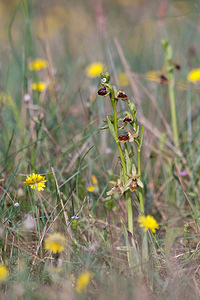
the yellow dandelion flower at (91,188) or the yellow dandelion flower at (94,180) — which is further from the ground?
the yellow dandelion flower at (94,180)

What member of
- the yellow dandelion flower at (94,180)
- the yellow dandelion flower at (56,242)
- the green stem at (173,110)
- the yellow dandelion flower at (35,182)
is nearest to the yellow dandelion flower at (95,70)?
the green stem at (173,110)

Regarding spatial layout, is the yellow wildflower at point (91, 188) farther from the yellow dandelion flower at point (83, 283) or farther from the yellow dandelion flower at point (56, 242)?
the yellow dandelion flower at point (83, 283)

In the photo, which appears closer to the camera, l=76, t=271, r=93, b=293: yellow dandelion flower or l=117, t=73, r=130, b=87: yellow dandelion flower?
l=76, t=271, r=93, b=293: yellow dandelion flower

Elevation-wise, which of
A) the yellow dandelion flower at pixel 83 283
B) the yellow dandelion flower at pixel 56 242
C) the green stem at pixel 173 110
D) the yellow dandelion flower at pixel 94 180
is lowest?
the yellow dandelion flower at pixel 83 283

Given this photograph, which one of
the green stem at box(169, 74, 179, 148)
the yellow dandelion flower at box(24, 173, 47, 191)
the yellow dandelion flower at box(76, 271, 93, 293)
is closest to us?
the yellow dandelion flower at box(76, 271, 93, 293)

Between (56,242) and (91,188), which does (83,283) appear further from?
(91,188)

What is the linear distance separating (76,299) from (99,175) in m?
1.00

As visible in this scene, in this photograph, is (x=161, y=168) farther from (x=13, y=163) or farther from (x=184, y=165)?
(x=13, y=163)

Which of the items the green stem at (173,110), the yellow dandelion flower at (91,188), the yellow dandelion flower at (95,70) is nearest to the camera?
the yellow dandelion flower at (91,188)

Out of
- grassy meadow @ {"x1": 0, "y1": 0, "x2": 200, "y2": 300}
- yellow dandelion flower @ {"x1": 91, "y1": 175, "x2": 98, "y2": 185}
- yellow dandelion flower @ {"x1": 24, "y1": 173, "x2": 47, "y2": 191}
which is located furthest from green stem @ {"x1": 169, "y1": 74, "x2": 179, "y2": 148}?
yellow dandelion flower @ {"x1": 24, "y1": 173, "x2": 47, "y2": 191}

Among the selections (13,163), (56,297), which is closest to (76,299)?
(56,297)

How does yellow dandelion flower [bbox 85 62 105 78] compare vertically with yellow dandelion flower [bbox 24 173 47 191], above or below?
above

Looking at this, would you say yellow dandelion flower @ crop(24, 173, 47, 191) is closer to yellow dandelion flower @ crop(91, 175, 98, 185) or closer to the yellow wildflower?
the yellow wildflower

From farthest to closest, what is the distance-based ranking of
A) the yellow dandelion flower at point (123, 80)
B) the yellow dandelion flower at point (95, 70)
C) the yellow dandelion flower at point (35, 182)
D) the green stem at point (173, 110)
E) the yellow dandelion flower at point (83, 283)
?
the yellow dandelion flower at point (123, 80), the yellow dandelion flower at point (95, 70), the green stem at point (173, 110), the yellow dandelion flower at point (35, 182), the yellow dandelion flower at point (83, 283)
